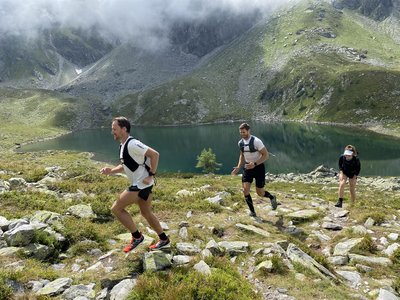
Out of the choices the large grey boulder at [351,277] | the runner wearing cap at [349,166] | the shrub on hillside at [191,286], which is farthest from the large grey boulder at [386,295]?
the runner wearing cap at [349,166]

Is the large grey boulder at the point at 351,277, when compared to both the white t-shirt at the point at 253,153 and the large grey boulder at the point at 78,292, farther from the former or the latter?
the large grey boulder at the point at 78,292

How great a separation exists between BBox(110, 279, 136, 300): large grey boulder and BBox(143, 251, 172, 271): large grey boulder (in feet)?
2.09

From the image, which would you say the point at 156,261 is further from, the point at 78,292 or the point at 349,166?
the point at 349,166

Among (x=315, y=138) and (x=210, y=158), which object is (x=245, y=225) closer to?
(x=210, y=158)

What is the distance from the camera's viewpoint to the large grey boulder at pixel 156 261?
28.7 ft

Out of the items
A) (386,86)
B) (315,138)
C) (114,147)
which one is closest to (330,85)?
(386,86)

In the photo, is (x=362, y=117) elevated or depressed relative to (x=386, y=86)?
depressed

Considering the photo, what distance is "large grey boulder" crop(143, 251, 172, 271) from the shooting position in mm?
8759

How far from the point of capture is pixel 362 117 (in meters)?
141

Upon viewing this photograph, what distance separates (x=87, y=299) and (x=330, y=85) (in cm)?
18379

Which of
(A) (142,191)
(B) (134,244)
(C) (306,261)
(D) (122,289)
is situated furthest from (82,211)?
(C) (306,261)

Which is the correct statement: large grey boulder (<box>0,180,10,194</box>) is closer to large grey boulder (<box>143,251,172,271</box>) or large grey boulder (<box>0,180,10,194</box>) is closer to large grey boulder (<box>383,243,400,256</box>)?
large grey boulder (<box>143,251,172,271</box>)

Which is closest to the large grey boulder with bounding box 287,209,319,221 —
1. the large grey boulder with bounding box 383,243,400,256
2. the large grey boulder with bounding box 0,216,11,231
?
the large grey boulder with bounding box 383,243,400,256

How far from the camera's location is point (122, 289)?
7.83m
